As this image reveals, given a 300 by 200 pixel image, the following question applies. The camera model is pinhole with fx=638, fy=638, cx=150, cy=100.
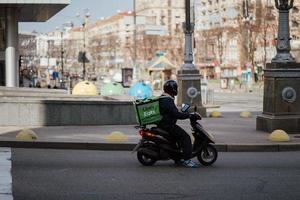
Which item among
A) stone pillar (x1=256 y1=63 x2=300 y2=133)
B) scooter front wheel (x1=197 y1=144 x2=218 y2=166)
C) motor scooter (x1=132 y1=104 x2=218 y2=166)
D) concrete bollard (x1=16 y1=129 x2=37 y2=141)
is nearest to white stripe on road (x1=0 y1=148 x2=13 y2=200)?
concrete bollard (x1=16 y1=129 x2=37 y2=141)

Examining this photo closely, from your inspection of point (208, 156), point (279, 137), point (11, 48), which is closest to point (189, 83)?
point (279, 137)

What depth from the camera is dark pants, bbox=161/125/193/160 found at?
11.4 metres

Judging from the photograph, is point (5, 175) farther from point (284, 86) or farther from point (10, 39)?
point (10, 39)

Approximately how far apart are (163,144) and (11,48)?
→ 2380cm

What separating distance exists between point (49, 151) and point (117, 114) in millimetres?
5270

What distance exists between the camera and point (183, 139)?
11422 mm

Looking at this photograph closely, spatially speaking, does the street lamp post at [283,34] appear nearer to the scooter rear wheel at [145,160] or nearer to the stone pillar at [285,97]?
the stone pillar at [285,97]

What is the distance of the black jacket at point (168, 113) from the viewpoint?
11.4 m

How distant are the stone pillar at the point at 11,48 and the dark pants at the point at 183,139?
2315cm

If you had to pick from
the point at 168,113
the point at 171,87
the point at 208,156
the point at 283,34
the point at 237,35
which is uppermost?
the point at 237,35

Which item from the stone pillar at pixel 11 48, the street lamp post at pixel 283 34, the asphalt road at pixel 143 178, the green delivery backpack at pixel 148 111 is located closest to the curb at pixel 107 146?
the asphalt road at pixel 143 178

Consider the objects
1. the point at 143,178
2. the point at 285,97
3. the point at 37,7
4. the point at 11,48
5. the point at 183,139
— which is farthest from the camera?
the point at 11,48

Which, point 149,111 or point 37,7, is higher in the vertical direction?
point 37,7

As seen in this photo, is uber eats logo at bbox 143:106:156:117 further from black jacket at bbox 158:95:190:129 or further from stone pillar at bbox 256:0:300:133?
stone pillar at bbox 256:0:300:133
